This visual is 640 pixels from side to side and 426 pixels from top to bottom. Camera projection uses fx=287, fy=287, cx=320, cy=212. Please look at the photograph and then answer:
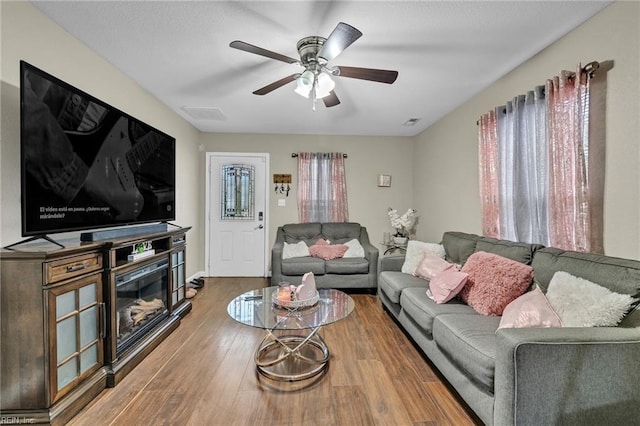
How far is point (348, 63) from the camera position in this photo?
2529 mm

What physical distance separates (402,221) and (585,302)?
10.5 ft

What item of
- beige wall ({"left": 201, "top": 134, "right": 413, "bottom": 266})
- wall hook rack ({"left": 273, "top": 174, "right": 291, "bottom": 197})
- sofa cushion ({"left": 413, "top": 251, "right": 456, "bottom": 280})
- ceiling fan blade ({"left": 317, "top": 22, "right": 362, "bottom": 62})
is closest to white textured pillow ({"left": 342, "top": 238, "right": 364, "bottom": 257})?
beige wall ({"left": 201, "top": 134, "right": 413, "bottom": 266})

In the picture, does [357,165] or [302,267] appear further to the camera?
[357,165]

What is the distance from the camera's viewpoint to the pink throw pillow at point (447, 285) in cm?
224

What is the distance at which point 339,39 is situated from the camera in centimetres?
167

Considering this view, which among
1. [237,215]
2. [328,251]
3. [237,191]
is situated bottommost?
[328,251]

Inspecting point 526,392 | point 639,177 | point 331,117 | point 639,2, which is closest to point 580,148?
point 639,177

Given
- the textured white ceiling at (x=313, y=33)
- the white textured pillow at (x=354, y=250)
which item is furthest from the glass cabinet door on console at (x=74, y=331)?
the white textured pillow at (x=354, y=250)

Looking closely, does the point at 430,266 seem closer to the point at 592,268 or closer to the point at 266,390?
the point at 592,268

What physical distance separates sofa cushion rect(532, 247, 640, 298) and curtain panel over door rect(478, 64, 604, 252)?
0.63ft

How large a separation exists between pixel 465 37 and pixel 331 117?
2.06 metres

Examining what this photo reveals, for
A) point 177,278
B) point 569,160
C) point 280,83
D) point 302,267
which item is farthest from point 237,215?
point 569,160

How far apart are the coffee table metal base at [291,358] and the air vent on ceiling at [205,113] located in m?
2.87

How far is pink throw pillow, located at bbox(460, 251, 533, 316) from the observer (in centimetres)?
196
